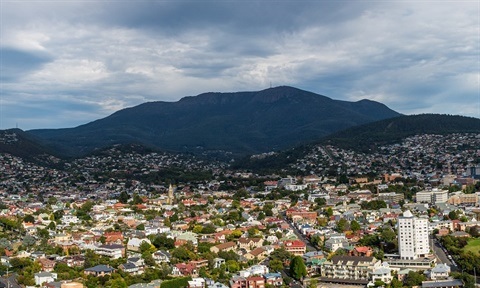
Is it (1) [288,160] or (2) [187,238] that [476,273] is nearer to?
(2) [187,238]

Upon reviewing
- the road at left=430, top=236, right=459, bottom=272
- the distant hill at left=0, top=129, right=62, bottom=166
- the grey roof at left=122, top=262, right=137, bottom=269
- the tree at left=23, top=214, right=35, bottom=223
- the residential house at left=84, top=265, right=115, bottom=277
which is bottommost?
the residential house at left=84, top=265, right=115, bottom=277

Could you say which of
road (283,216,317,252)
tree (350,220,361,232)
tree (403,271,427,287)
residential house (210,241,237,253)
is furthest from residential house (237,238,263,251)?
tree (403,271,427,287)

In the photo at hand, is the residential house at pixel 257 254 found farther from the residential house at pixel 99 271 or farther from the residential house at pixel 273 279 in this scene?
the residential house at pixel 99 271

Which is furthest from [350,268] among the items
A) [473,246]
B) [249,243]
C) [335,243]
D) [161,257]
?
[161,257]

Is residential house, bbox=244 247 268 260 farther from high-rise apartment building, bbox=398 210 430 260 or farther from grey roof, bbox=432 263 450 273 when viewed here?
grey roof, bbox=432 263 450 273

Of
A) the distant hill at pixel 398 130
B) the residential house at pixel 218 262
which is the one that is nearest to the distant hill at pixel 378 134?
the distant hill at pixel 398 130

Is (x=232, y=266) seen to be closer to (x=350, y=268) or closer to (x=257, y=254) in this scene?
(x=257, y=254)
